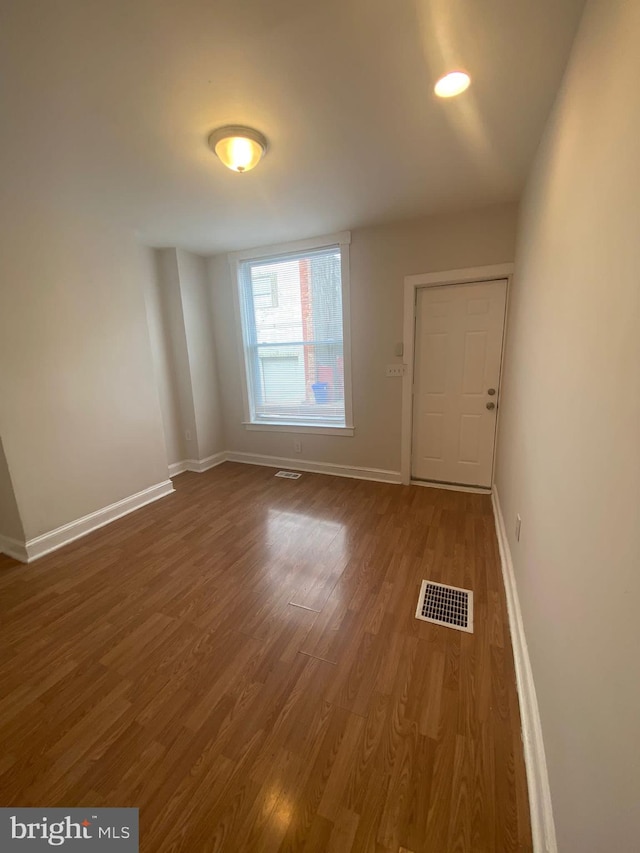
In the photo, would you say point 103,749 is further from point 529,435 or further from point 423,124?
point 423,124

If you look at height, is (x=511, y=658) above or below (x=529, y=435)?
below

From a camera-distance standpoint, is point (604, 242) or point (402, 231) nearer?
point (604, 242)

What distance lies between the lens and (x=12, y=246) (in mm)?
2268

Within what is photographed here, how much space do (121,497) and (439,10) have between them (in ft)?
12.1

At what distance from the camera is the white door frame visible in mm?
2855

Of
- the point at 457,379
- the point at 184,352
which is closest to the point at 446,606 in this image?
the point at 457,379

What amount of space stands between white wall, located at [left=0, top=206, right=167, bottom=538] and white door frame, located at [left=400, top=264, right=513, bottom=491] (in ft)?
8.38

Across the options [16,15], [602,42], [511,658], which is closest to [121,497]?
[16,15]

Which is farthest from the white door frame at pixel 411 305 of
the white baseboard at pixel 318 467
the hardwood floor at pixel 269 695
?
the hardwood floor at pixel 269 695

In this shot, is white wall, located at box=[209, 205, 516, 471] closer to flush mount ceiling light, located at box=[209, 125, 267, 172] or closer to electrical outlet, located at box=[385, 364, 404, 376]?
electrical outlet, located at box=[385, 364, 404, 376]

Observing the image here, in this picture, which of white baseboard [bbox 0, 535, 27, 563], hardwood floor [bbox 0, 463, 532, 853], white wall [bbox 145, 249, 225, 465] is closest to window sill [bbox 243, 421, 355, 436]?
white wall [bbox 145, 249, 225, 465]

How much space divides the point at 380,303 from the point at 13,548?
370cm

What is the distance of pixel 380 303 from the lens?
328cm

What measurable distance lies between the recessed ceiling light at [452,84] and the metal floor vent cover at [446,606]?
2.56 m
